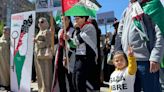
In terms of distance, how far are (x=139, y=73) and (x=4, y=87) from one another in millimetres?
6758

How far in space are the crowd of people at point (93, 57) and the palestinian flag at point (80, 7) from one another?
4.6 inches

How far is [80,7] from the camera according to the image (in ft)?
22.8

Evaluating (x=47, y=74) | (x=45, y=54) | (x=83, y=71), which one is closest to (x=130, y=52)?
(x=83, y=71)

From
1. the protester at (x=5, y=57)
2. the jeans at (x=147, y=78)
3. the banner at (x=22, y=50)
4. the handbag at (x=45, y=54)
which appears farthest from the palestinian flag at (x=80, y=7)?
the protester at (x=5, y=57)

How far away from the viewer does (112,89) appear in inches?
203

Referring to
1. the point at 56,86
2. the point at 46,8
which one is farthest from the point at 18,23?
the point at 56,86

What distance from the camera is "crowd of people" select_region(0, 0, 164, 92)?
4688 millimetres

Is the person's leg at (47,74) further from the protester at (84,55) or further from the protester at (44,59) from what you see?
the protester at (84,55)

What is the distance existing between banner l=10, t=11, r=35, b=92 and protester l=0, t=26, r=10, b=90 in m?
1.79

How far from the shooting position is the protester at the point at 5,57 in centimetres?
1082

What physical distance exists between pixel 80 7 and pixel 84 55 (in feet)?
2.59

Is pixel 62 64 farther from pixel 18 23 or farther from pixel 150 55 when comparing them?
pixel 150 55

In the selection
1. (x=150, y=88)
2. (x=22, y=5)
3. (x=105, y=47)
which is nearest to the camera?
(x=150, y=88)

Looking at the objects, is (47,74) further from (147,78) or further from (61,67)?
(147,78)
